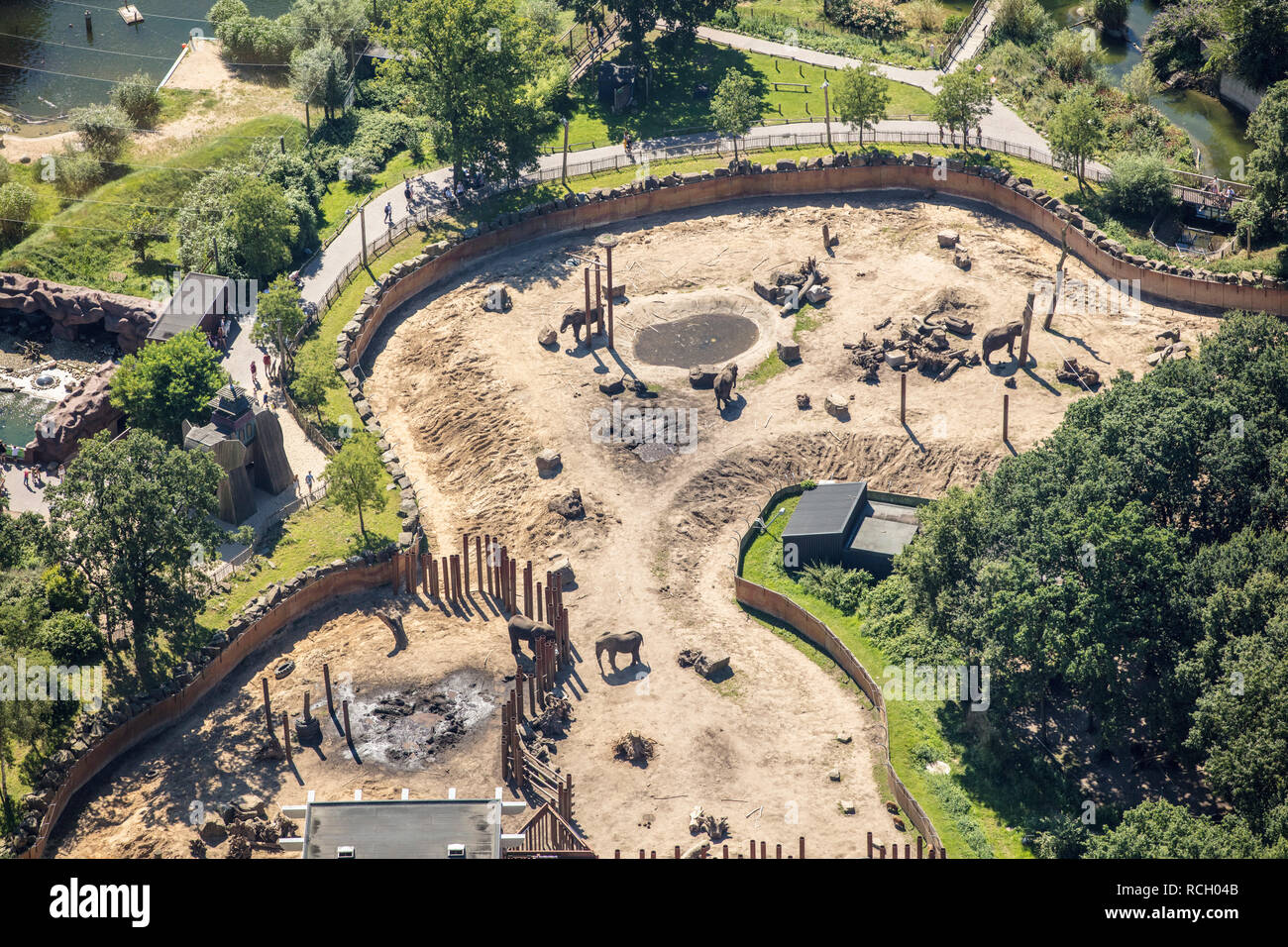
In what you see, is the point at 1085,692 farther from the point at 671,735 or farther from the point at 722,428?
the point at 722,428

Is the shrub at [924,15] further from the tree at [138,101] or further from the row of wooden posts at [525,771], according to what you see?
the row of wooden posts at [525,771]

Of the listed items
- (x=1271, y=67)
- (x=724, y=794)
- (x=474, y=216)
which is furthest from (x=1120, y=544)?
(x=1271, y=67)

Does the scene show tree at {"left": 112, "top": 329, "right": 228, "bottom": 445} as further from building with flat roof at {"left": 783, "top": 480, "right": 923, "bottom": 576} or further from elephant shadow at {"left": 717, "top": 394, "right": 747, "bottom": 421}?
building with flat roof at {"left": 783, "top": 480, "right": 923, "bottom": 576}

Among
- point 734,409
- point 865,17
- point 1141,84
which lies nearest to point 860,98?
point 865,17

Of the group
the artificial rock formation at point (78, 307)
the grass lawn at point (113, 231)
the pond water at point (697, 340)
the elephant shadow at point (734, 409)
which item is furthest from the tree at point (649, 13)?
the artificial rock formation at point (78, 307)

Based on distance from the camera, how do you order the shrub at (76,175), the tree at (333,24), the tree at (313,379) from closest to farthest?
the tree at (313,379) < the shrub at (76,175) < the tree at (333,24)

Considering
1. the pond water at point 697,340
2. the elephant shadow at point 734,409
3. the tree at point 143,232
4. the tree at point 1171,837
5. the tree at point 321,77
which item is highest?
the tree at point 321,77

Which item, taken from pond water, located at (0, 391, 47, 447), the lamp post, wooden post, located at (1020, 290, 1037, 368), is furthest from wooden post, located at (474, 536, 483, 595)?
the lamp post
